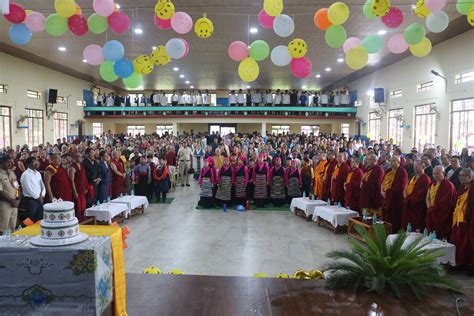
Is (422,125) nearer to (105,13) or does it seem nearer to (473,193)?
(473,193)

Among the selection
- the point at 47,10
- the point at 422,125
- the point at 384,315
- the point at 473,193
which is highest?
the point at 47,10

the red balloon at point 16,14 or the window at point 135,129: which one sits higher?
the red balloon at point 16,14

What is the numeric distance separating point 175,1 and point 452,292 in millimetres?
9506

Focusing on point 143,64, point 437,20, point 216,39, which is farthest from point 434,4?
point 216,39

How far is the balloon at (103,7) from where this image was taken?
22.0 feet

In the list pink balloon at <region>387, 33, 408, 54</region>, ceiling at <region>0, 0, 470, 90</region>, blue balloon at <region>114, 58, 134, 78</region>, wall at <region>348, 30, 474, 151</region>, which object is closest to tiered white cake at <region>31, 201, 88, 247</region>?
blue balloon at <region>114, 58, 134, 78</region>

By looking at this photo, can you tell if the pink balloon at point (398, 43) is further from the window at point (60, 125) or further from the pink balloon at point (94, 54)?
the window at point (60, 125)

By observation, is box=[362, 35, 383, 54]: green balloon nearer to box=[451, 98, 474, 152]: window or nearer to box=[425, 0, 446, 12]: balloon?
box=[425, 0, 446, 12]: balloon

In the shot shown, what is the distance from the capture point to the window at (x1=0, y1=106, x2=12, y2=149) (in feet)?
52.7

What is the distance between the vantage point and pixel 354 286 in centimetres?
239

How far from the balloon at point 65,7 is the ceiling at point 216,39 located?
11.3 ft

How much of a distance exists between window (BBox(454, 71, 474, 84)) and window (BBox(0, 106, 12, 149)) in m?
18.3

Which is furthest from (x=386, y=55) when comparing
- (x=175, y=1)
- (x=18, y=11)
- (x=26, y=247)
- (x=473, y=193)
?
(x=26, y=247)

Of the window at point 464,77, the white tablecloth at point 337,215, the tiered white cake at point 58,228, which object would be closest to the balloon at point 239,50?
the white tablecloth at point 337,215
